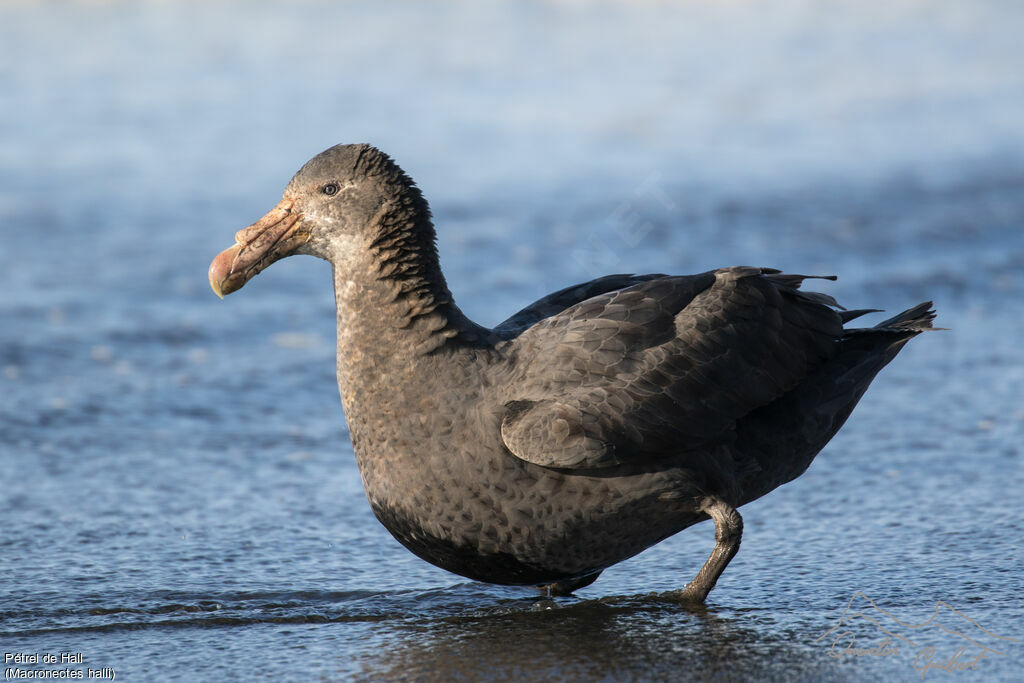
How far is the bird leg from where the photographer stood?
15.3 feet

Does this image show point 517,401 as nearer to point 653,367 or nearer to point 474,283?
point 653,367

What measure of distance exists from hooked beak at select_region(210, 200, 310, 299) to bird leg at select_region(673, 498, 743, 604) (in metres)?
1.84

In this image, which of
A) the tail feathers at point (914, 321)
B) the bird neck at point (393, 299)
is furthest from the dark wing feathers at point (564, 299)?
the tail feathers at point (914, 321)

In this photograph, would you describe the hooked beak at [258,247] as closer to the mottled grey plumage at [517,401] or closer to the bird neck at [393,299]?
the mottled grey plumage at [517,401]

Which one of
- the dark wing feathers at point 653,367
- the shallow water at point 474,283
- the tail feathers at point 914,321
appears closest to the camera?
the dark wing feathers at point 653,367

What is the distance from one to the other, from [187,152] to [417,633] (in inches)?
342

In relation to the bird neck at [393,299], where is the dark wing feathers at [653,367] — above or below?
below

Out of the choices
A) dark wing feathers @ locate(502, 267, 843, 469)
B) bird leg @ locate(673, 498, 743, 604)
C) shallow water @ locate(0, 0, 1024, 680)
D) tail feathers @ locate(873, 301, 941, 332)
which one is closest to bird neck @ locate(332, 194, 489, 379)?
dark wing feathers @ locate(502, 267, 843, 469)

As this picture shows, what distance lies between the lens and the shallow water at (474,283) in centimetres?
455

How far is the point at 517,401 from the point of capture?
4.49 m

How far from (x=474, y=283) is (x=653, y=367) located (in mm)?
4732

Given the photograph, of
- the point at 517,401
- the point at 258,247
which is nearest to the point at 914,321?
the point at 517,401

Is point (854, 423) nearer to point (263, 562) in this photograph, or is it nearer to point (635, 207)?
point (263, 562)

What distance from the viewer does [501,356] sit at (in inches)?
184
